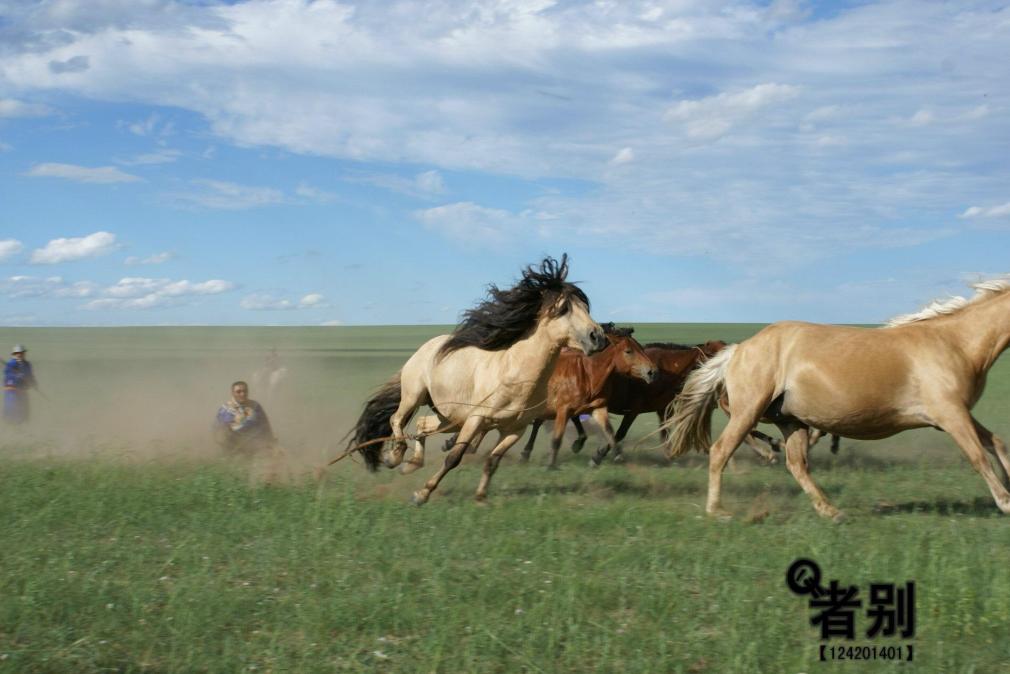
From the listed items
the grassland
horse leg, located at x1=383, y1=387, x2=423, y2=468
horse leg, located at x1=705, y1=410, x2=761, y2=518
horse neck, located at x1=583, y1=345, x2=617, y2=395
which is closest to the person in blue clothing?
the grassland

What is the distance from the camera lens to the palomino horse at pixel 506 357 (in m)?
8.99

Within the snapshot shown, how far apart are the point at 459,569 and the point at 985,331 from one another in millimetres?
5166

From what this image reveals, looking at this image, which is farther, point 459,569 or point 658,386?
point 658,386

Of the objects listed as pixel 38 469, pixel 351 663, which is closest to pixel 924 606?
pixel 351 663

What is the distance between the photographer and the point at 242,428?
12.2 m

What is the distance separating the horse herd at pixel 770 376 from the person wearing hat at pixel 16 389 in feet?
26.0

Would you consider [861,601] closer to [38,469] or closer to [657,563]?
[657,563]

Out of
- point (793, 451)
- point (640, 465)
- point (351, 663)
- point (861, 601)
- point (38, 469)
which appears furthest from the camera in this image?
point (640, 465)

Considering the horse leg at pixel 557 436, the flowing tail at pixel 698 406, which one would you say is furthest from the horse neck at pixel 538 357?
the horse leg at pixel 557 436

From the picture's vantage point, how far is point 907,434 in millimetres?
17109

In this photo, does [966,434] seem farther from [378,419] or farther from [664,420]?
[378,419]

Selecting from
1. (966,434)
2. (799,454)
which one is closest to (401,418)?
(799,454)

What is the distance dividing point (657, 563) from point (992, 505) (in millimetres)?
4487

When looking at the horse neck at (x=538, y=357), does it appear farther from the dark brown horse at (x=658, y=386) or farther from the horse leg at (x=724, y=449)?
the dark brown horse at (x=658, y=386)
